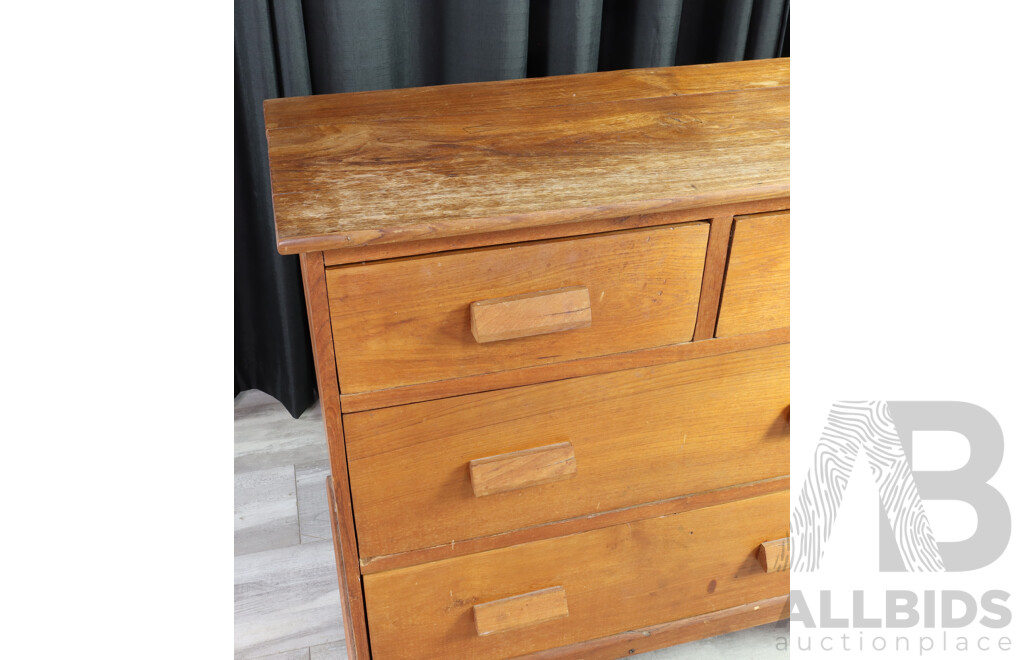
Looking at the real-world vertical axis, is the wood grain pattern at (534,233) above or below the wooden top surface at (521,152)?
below

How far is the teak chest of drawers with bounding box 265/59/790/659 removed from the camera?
0.80 meters

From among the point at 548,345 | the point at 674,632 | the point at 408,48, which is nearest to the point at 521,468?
the point at 548,345

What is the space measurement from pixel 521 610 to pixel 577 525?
141 mm

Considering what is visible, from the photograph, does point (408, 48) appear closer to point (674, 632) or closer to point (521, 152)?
point (521, 152)

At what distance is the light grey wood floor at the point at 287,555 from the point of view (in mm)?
1261

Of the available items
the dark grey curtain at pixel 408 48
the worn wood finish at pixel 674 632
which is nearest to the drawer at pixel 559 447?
the worn wood finish at pixel 674 632

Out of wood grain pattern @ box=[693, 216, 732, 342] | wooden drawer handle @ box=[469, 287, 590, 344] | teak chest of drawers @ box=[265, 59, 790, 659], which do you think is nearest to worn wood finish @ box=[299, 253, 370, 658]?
teak chest of drawers @ box=[265, 59, 790, 659]

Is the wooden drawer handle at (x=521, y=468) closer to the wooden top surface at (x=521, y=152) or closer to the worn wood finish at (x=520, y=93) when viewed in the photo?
the wooden top surface at (x=521, y=152)

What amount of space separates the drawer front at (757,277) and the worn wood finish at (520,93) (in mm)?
264

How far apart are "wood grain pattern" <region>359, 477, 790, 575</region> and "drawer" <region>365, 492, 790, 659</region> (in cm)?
1

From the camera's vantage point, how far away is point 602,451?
0.98 metres

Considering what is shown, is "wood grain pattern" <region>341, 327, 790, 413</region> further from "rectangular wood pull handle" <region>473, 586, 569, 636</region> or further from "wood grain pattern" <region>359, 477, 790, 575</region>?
"rectangular wood pull handle" <region>473, 586, 569, 636</region>
